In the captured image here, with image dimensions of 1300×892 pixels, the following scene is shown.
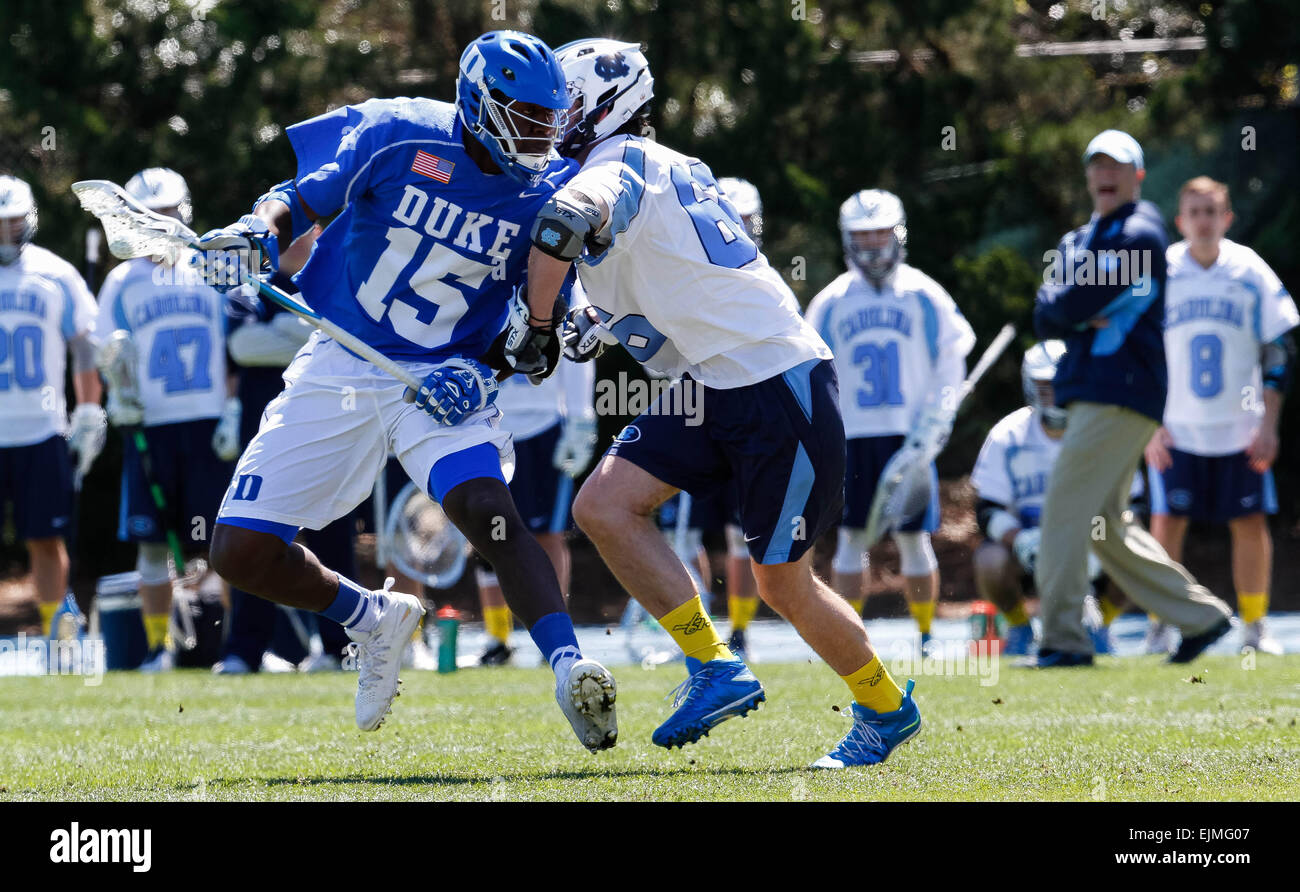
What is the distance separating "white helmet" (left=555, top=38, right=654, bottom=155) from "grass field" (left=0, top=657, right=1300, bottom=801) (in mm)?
1775

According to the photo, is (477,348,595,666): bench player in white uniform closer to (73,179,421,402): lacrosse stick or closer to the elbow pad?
(73,179,421,402): lacrosse stick

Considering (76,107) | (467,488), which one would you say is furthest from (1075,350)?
(76,107)

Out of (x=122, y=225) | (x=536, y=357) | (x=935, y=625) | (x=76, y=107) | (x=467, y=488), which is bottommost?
(x=935, y=625)

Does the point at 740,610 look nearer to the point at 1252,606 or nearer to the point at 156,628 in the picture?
the point at 1252,606

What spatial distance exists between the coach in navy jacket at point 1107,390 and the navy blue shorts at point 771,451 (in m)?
3.47

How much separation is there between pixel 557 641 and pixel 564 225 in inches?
41.5

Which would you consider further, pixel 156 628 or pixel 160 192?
pixel 156 628

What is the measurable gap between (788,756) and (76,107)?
10.1m

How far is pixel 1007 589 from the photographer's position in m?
10.0

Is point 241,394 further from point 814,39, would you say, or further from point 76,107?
point 814,39

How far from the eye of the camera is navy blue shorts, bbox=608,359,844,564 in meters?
4.86

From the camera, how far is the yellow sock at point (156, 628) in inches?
374

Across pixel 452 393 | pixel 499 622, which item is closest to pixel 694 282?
pixel 452 393

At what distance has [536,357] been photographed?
15.9ft
